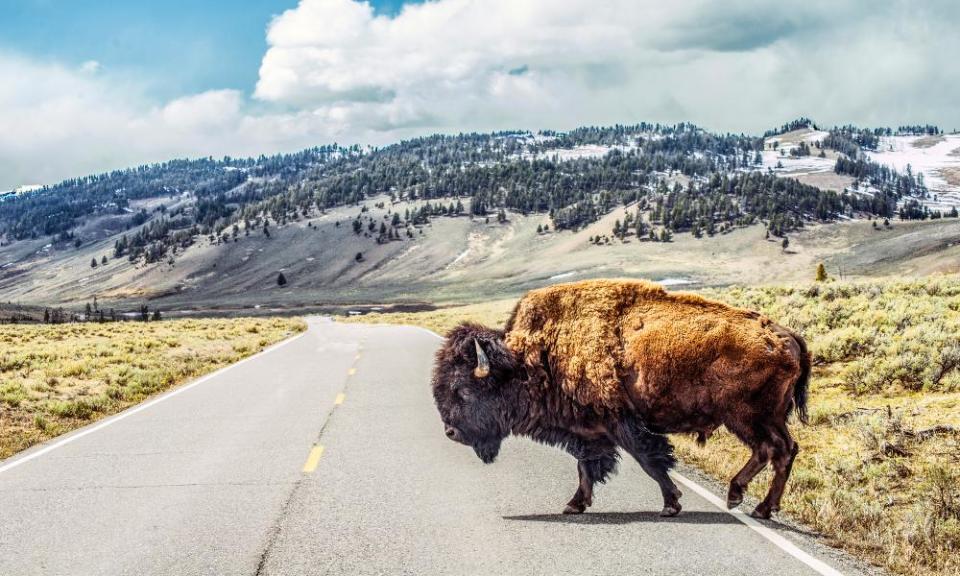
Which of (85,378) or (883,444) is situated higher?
(883,444)

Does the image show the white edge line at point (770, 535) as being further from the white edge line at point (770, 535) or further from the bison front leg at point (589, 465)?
the bison front leg at point (589, 465)

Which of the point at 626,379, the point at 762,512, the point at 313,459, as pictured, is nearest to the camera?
the point at 626,379

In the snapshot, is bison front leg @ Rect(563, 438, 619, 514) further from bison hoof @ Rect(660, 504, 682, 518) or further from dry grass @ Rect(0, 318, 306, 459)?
dry grass @ Rect(0, 318, 306, 459)

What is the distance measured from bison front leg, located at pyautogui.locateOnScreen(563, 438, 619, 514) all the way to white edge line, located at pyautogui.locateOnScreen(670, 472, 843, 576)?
3.44 feet

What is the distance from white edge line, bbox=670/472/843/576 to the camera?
4649 millimetres

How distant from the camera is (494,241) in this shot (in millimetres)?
193625

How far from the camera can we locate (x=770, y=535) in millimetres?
5281

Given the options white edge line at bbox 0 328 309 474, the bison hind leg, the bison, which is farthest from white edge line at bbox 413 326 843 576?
white edge line at bbox 0 328 309 474

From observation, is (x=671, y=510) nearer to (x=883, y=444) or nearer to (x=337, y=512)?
(x=337, y=512)

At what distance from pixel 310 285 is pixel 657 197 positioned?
9134 cm

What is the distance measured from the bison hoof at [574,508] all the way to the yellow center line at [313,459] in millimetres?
3097

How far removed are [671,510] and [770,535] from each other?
2.45ft

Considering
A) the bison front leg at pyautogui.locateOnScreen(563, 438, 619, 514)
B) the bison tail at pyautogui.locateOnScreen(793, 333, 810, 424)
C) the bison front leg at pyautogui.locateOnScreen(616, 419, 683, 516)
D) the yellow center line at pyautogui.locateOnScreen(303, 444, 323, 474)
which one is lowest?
the yellow center line at pyautogui.locateOnScreen(303, 444, 323, 474)

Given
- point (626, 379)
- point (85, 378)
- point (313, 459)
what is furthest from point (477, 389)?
point (85, 378)
